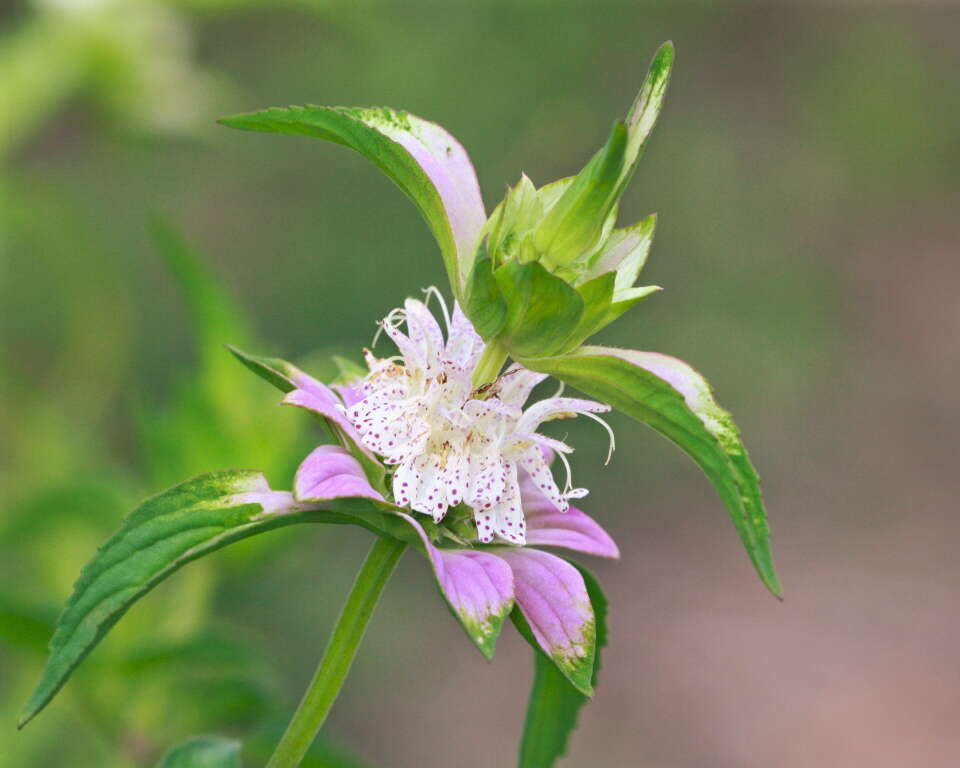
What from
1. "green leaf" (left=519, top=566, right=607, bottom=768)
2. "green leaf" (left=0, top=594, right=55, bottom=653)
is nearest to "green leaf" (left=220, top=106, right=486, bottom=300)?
"green leaf" (left=519, top=566, right=607, bottom=768)

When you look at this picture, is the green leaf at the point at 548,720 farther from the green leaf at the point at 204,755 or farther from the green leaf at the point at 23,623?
the green leaf at the point at 23,623

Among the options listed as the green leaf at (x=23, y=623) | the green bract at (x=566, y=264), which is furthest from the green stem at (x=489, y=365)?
the green leaf at (x=23, y=623)

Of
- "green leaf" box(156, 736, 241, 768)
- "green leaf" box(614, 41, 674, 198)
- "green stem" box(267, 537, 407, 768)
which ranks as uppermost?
"green leaf" box(614, 41, 674, 198)

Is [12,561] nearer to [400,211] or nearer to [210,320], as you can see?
[210,320]

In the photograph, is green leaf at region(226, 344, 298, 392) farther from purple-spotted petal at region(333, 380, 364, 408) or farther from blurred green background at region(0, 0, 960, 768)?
blurred green background at region(0, 0, 960, 768)

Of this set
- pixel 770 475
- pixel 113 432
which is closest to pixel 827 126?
pixel 770 475

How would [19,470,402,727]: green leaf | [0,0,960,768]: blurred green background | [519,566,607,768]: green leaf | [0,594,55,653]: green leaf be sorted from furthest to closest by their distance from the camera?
1. [0,0,960,768]: blurred green background
2. [0,594,55,653]: green leaf
3. [519,566,607,768]: green leaf
4. [19,470,402,727]: green leaf

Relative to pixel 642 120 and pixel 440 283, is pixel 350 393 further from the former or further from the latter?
pixel 440 283
